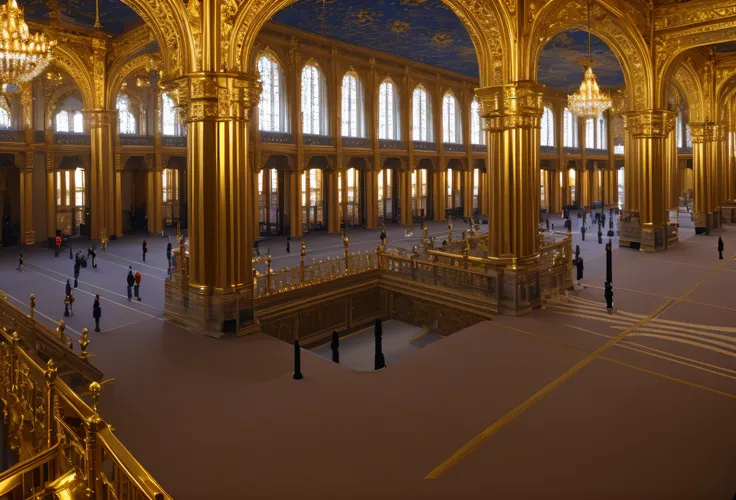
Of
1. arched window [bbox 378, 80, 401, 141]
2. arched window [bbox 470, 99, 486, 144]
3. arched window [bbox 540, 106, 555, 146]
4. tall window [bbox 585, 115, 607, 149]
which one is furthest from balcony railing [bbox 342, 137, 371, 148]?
tall window [bbox 585, 115, 607, 149]

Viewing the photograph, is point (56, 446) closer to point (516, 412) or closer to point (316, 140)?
point (516, 412)

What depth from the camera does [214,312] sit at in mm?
11203

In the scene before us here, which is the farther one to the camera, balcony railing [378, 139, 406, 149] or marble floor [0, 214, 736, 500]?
balcony railing [378, 139, 406, 149]

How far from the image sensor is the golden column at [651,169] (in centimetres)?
2088

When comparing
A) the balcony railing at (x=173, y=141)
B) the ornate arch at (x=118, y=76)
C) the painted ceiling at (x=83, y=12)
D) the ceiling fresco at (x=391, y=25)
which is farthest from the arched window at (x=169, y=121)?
the ceiling fresco at (x=391, y=25)

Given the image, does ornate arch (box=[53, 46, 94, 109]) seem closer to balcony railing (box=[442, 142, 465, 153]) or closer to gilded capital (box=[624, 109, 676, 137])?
balcony railing (box=[442, 142, 465, 153])

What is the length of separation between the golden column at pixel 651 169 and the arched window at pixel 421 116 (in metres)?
14.2

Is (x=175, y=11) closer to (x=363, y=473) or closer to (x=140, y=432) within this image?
(x=140, y=432)

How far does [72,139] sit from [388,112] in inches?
617

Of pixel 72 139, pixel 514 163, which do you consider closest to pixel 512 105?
pixel 514 163

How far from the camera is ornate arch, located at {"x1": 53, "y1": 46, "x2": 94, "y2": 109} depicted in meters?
23.2

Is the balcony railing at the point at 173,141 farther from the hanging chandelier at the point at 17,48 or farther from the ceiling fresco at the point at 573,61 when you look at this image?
the ceiling fresco at the point at 573,61

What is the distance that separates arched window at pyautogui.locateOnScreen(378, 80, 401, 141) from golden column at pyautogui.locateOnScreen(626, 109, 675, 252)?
13477mm

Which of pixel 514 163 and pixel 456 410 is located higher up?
pixel 514 163
